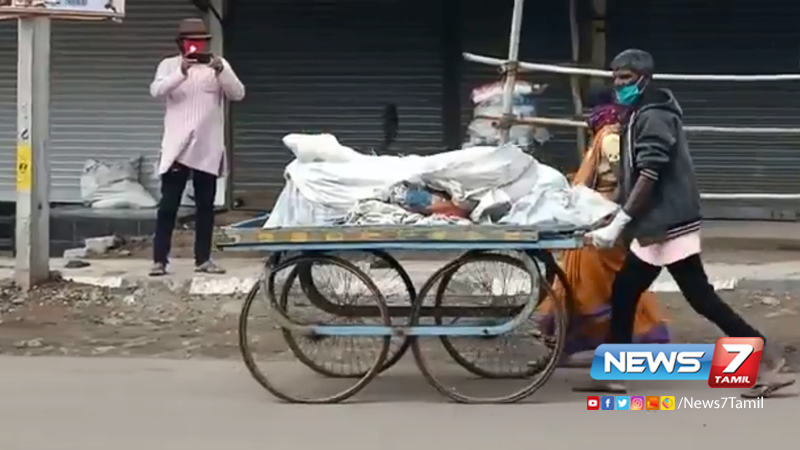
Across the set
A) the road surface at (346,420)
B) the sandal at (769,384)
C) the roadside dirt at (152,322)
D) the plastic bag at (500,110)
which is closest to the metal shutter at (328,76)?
the plastic bag at (500,110)

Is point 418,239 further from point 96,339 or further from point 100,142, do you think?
point 100,142

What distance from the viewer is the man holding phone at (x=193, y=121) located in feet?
31.3

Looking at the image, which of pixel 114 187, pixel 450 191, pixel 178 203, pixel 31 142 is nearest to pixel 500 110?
pixel 178 203

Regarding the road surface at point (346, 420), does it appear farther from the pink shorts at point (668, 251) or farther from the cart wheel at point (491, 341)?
the pink shorts at point (668, 251)

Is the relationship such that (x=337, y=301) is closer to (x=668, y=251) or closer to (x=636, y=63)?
(x=668, y=251)

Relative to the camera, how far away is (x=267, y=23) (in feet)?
44.0

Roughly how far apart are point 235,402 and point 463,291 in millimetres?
1332

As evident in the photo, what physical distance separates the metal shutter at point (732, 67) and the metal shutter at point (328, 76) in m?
1.93

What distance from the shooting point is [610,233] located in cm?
650

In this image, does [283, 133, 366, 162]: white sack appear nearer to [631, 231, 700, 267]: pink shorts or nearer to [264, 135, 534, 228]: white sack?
[264, 135, 534, 228]: white sack

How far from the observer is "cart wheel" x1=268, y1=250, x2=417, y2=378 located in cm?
696

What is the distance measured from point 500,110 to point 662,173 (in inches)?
188

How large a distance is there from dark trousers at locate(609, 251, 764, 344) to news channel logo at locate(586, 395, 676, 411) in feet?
1.02

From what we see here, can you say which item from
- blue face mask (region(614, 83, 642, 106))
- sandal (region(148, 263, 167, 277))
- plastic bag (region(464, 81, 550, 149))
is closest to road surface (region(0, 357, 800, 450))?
blue face mask (region(614, 83, 642, 106))
